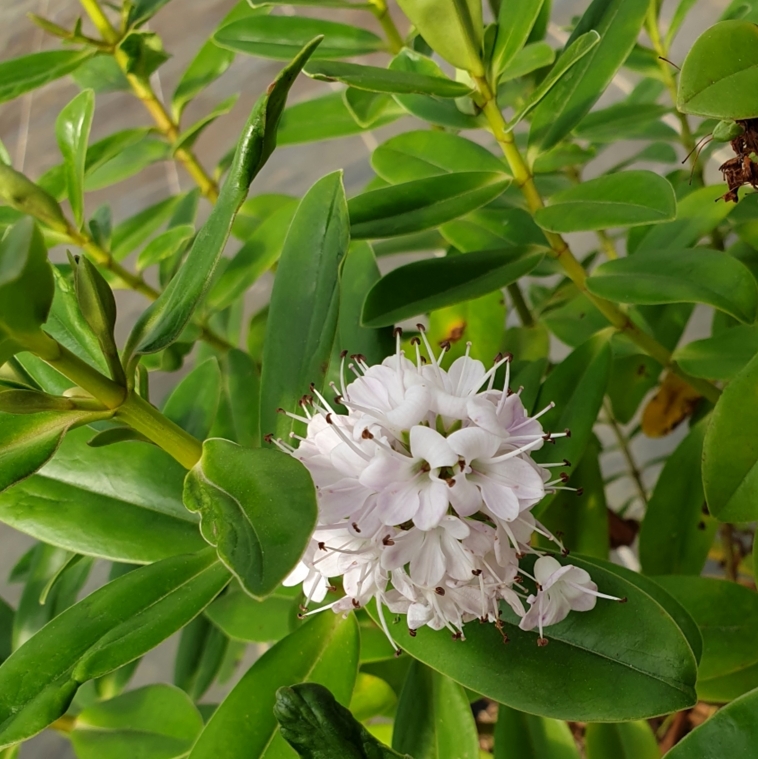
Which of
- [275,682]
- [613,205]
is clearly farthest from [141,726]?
[613,205]

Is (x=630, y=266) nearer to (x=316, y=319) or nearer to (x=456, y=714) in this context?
(x=316, y=319)

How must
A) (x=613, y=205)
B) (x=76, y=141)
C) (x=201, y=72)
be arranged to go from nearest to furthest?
(x=613, y=205) → (x=76, y=141) → (x=201, y=72)

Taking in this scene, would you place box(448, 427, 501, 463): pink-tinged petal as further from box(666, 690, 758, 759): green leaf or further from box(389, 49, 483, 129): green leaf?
box(389, 49, 483, 129): green leaf

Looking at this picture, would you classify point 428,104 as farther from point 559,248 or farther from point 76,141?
point 76,141

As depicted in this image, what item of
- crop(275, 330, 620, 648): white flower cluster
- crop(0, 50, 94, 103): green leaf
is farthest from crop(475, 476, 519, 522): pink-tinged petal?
crop(0, 50, 94, 103): green leaf

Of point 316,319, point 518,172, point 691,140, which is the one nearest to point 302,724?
point 316,319

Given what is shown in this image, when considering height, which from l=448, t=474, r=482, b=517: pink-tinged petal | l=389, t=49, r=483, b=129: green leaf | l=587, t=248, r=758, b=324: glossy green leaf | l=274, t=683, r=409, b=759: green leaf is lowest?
l=274, t=683, r=409, b=759: green leaf

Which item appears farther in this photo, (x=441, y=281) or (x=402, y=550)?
(x=441, y=281)

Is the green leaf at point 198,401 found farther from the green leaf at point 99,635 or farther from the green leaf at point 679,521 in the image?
the green leaf at point 679,521

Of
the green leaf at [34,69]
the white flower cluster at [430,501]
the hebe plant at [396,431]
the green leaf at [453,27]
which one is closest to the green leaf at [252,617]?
the hebe plant at [396,431]

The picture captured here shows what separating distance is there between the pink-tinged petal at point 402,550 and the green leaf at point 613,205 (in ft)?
0.90

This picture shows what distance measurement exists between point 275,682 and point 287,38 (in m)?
0.62

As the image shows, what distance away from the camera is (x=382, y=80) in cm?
51

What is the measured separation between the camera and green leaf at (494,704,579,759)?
619mm
